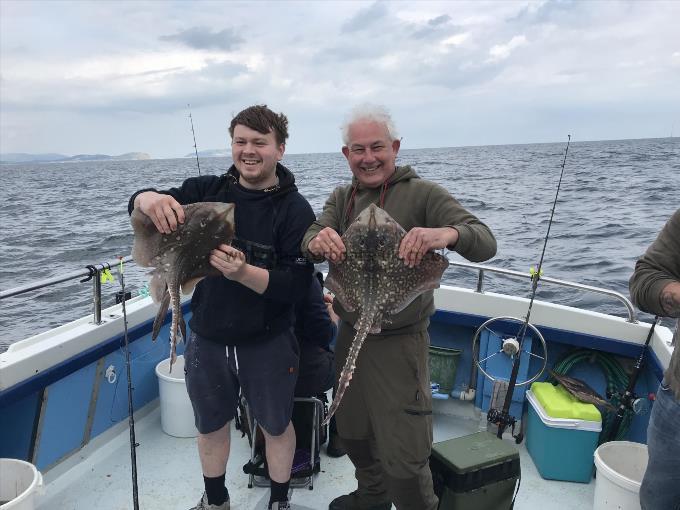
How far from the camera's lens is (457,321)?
481 centimetres

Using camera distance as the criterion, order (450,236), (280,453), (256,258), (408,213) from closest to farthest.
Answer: (450,236)
(408,213)
(256,258)
(280,453)

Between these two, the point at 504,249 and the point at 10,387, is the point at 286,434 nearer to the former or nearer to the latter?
the point at 10,387

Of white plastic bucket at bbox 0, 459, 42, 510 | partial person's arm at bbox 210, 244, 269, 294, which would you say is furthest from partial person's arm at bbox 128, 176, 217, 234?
white plastic bucket at bbox 0, 459, 42, 510

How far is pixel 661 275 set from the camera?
2354 millimetres

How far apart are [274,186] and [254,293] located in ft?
2.01

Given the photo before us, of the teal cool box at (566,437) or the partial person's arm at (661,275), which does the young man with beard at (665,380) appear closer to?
the partial person's arm at (661,275)

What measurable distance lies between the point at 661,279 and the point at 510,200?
22.3 metres

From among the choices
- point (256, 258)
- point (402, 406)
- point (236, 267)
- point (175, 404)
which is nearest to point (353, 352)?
point (402, 406)

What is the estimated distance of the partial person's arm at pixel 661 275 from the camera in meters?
2.28

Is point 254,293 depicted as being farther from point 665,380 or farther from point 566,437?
point 566,437

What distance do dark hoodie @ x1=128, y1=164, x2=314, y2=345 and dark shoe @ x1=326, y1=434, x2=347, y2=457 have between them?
5.60 ft

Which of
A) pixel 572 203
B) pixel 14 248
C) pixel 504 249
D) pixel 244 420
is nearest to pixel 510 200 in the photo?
pixel 572 203

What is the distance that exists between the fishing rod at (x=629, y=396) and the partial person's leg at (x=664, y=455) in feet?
5.20

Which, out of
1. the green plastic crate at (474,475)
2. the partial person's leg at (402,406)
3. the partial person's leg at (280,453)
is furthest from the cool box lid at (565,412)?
the partial person's leg at (280,453)
